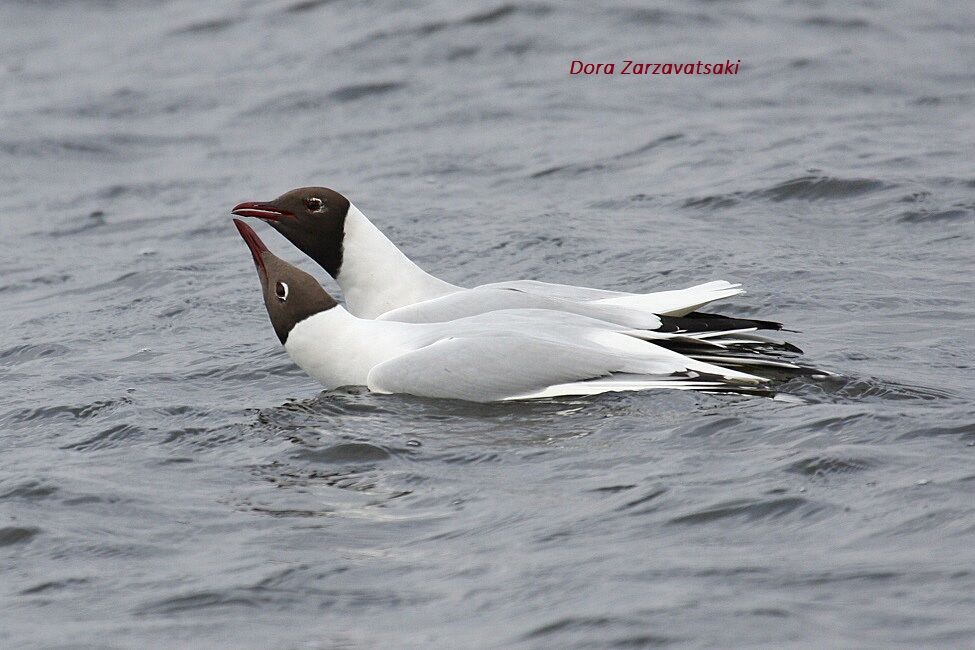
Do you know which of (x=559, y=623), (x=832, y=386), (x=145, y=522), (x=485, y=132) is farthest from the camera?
(x=485, y=132)

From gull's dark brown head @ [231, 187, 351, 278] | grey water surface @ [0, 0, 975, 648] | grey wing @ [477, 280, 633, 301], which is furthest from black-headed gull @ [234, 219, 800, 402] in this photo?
gull's dark brown head @ [231, 187, 351, 278]

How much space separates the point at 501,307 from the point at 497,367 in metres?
0.94

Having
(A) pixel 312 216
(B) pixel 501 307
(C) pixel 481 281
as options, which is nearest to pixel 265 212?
(A) pixel 312 216

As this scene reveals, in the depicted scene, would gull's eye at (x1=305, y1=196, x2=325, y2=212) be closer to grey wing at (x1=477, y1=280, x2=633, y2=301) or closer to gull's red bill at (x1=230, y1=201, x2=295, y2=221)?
gull's red bill at (x1=230, y1=201, x2=295, y2=221)

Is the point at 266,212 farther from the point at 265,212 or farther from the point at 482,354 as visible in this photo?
the point at 482,354

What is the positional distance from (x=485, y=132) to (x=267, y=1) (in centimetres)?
623

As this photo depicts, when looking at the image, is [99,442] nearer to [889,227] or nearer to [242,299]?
[242,299]

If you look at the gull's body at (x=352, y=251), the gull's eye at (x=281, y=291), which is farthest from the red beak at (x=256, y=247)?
the gull's body at (x=352, y=251)

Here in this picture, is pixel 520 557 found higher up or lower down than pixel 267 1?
lower down

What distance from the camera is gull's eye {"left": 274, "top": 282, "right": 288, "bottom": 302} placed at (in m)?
8.65

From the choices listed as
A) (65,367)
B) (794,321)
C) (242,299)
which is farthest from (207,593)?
(242,299)

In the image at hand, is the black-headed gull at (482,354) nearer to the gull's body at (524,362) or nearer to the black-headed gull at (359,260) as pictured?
the gull's body at (524,362)

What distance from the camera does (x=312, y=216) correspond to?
9.71m

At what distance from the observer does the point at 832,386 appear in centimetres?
779
